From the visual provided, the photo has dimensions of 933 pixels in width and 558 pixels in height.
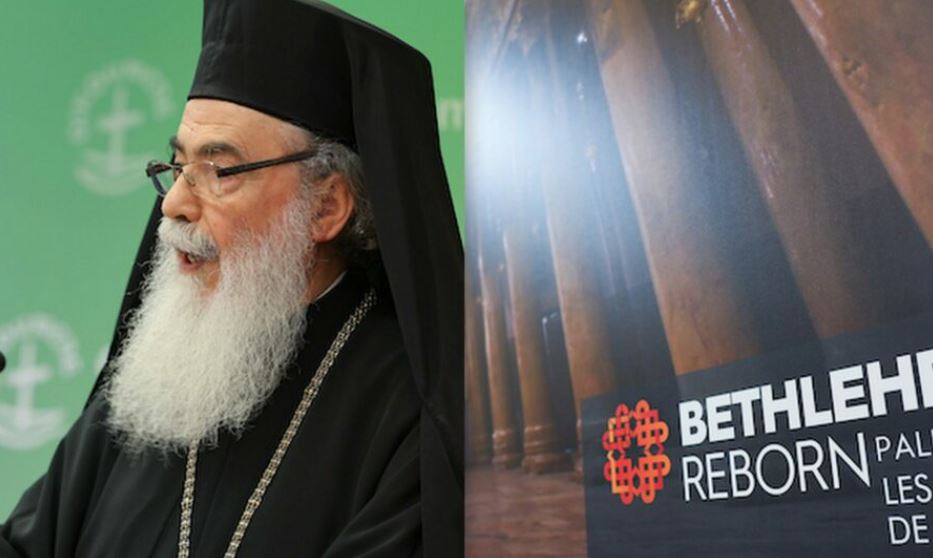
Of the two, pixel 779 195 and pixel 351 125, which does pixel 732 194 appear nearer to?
pixel 779 195

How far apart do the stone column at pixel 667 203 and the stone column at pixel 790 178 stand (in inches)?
2.8

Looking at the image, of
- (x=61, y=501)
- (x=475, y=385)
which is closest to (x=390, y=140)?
(x=475, y=385)

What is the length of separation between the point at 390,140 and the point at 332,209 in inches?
15.0

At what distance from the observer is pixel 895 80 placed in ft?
2.42

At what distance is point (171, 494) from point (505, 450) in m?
1.10

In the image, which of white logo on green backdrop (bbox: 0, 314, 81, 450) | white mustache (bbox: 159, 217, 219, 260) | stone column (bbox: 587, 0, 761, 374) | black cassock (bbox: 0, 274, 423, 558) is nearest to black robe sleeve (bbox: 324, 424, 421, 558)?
black cassock (bbox: 0, 274, 423, 558)

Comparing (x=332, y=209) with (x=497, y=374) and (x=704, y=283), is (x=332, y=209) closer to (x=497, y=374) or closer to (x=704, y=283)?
(x=497, y=374)

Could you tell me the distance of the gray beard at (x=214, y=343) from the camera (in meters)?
2.14

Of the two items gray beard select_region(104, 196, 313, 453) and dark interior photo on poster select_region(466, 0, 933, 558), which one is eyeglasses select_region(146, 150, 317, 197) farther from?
dark interior photo on poster select_region(466, 0, 933, 558)

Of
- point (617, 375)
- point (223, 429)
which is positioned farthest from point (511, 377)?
point (223, 429)

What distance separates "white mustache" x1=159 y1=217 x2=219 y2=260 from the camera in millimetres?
2229

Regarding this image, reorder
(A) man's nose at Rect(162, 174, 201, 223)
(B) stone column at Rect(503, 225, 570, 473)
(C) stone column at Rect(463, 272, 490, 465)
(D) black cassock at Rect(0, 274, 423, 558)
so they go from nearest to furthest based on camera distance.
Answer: (B) stone column at Rect(503, 225, 570, 473), (C) stone column at Rect(463, 272, 490, 465), (D) black cassock at Rect(0, 274, 423, 558), (A) man's nose at Rect(162, 174, 201, 223)

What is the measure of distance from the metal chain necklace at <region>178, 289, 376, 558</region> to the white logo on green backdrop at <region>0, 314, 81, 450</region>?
1.24 m

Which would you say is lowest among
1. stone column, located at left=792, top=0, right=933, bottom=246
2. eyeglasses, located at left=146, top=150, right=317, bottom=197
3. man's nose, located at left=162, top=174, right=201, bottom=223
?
stone column, located at left=792, top=0, right=933, bottom=246
